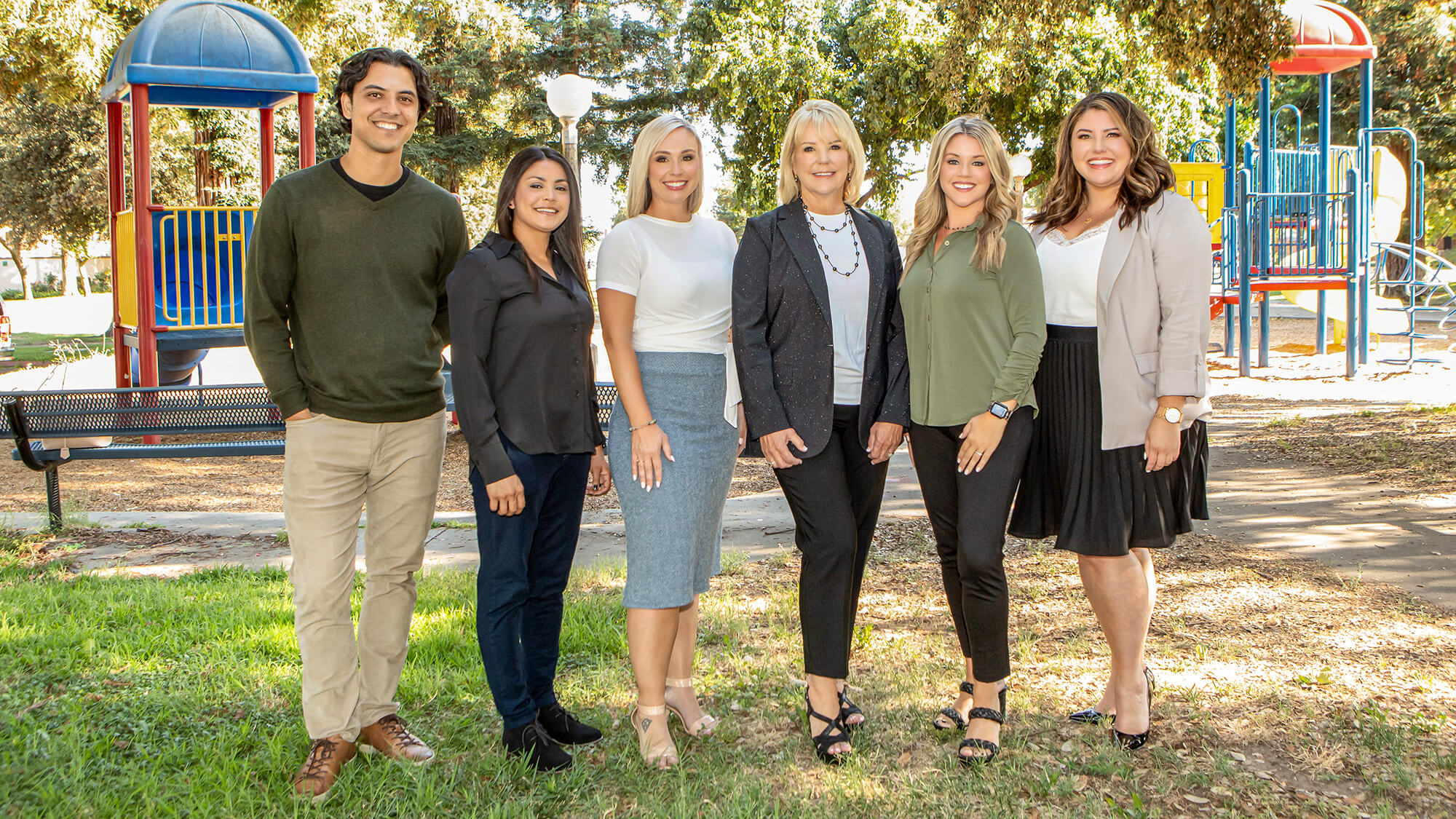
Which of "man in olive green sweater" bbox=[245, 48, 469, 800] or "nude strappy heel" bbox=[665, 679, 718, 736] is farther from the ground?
"man in olive green sweater" bbox=[245, 48, 469, 800]

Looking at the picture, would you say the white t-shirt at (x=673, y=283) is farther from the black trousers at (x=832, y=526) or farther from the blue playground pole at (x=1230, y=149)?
the blue playground pole at (x=1230, y=149)

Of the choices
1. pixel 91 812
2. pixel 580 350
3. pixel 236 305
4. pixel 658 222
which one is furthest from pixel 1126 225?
pixel 236 305

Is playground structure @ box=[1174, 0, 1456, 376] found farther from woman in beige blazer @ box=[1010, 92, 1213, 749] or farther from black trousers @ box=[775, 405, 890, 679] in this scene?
black trousers @ box=[775, 405, 890, 679]

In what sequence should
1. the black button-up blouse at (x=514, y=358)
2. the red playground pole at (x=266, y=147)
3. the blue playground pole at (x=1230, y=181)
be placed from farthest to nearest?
the blue playground pole at (x=1230, y=181), the red playground pole at (x=266, y=147), the black button-up blouse at (x=514, y=358)

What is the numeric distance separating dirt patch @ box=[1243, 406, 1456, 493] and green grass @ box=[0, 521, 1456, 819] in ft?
9.91

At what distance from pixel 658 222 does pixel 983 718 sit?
1.76m

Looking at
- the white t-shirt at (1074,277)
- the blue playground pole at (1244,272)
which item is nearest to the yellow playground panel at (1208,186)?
the blue playground pole at (1244,272)

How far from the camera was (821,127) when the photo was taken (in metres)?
3.13

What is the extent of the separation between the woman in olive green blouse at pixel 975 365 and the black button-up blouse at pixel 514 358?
0.99 m

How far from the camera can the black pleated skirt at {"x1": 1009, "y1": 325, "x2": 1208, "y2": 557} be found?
320cm

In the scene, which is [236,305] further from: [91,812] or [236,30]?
[91,812]

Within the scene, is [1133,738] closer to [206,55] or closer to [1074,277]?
[1074,277]

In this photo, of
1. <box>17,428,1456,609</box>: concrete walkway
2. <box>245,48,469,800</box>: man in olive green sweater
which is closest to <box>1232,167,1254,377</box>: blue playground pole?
<box>17,428,1456,609</box>: concrete walkway

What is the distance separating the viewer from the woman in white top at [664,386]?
307 cm
